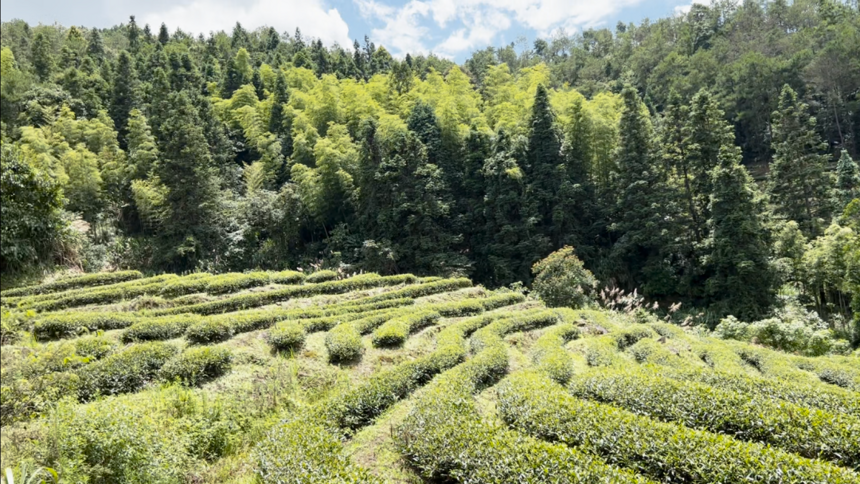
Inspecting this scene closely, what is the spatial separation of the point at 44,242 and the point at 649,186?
82.8 ft

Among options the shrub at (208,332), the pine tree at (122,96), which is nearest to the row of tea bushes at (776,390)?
the shrub at (208,332)

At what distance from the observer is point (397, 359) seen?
374 inches

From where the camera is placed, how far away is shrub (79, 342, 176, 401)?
22.5 ft

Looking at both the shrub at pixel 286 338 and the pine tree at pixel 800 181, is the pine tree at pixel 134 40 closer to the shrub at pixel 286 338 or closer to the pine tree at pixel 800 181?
the shrub at pixel 286 338

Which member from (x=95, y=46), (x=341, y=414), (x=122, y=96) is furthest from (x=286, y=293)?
(x=95, y=46)

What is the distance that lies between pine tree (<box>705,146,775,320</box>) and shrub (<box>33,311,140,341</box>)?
22.4 metres

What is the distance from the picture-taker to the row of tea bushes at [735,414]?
541 centimetres

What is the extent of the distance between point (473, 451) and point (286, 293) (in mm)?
9827

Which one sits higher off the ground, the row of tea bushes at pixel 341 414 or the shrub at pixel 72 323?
the shrub at pixel 72 323

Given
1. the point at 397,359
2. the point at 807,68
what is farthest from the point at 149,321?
the point at 807,68

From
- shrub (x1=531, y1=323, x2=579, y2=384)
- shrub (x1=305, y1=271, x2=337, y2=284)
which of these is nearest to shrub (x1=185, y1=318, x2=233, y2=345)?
shrub (x1=305, y1=271, x2=337, y2=284)

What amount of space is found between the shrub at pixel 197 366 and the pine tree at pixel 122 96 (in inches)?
1161

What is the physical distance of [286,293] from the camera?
535 inches

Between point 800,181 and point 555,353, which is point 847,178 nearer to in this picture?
point 800,181
